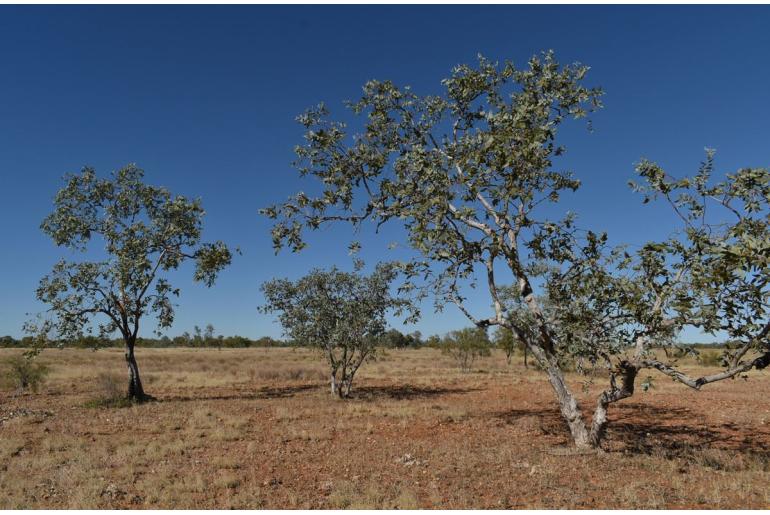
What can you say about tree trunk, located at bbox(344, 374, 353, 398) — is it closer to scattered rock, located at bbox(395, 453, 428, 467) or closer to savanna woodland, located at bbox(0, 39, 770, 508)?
savanna woodland, located at bbox(0, 39, 770, 508)

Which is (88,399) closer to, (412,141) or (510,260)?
(412,141)

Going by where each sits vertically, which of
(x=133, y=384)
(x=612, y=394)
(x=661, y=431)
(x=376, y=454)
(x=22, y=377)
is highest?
(x=612, y=394)

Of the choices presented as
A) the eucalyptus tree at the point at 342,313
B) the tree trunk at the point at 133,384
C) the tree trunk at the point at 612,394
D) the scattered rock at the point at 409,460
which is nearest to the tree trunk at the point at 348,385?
the eucalyptus tree at the point at 342,313

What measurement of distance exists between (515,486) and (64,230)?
2349cm

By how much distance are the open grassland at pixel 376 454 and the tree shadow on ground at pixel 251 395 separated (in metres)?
0.49

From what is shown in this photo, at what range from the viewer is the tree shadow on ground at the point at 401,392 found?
26594mm

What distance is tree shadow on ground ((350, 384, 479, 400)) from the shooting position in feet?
87.2

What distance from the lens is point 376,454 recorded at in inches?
512

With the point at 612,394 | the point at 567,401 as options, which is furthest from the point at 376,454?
the point at 612,394

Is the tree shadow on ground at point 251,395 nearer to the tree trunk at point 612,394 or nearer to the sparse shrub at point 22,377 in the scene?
the sparse shrub at point 22,377

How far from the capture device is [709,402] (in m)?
22.9

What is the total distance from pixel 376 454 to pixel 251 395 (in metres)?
16.1

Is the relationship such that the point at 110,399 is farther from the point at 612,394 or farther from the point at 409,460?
the point at 612,394

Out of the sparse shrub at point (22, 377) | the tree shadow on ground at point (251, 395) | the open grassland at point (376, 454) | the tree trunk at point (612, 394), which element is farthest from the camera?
the sparse shrub at point (22, 377)
